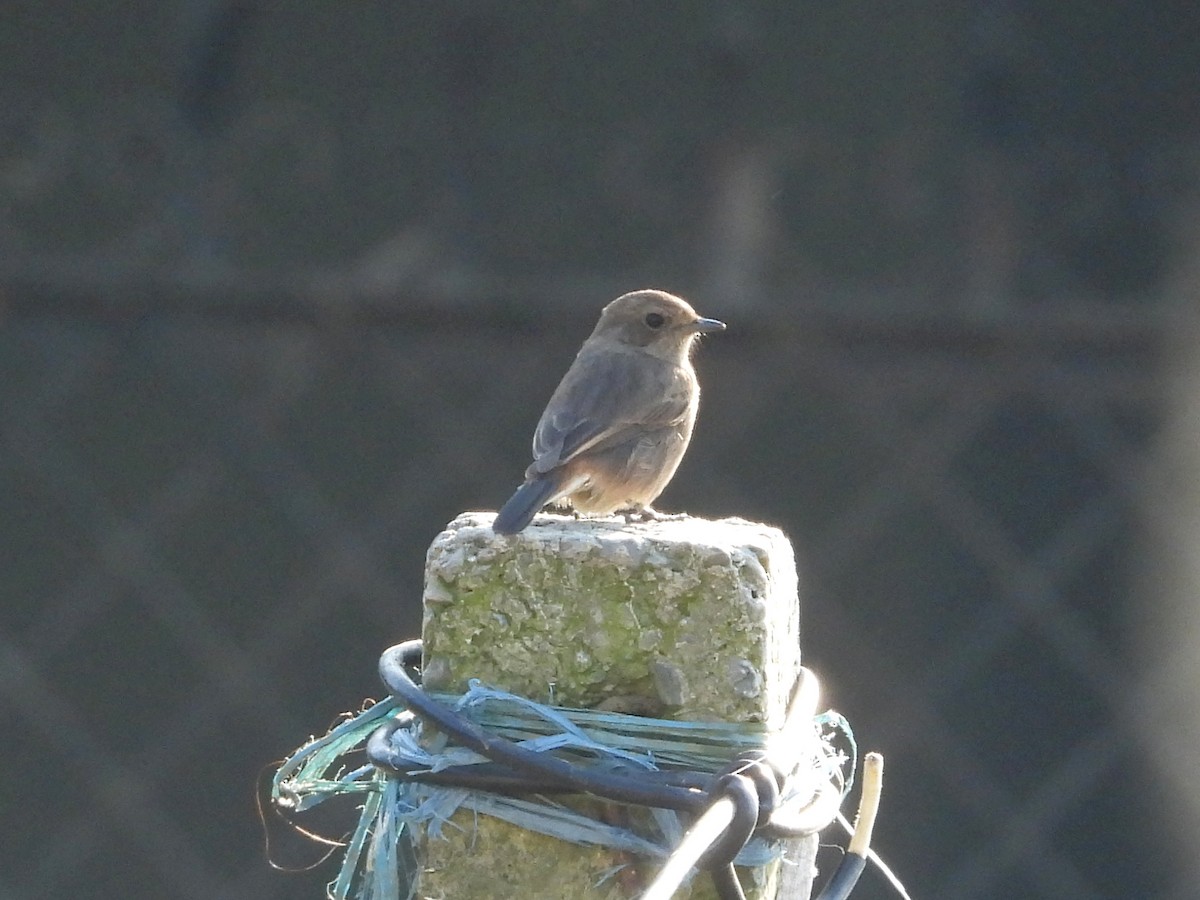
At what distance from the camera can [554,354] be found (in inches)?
246

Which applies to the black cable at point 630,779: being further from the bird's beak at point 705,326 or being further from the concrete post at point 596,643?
the bird's beak at point 705,326

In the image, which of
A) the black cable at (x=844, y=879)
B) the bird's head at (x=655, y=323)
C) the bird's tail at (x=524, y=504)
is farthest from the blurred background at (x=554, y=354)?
the black cable at (x=844, y=879)

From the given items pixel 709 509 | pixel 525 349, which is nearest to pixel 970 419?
pixel 709 509

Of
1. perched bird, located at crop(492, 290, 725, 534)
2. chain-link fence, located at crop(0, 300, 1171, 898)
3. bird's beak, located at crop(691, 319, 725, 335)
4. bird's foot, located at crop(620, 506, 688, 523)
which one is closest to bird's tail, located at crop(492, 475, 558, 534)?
perched bird, located at crop(492, 290, 725, 534)

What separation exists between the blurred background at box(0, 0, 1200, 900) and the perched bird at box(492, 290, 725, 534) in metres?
1.17

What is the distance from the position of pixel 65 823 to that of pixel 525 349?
2333mm

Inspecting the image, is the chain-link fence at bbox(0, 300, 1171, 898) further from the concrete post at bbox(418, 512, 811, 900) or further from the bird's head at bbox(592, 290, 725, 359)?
the concrete post at bbox(418, 512, 811, 900)

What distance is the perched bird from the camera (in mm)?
4141

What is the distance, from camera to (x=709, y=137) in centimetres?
618

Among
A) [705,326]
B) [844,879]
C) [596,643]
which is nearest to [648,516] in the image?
[705,326]

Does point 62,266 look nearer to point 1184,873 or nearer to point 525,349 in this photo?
point 525,349

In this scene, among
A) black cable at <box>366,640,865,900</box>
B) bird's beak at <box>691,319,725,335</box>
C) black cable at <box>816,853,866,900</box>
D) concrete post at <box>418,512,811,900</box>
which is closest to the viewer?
black cable at <box>366,640,865,900</box>

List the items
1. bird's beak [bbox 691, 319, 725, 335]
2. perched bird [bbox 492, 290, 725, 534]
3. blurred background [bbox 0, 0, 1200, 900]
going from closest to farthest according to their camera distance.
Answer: perched bird [bbox 492, 290, 725, 534], bird's beak [bbox 691, 319, 725, 335], blurred background [bbox 0, 0, 1200, 900]

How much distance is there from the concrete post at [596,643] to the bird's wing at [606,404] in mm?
1932
